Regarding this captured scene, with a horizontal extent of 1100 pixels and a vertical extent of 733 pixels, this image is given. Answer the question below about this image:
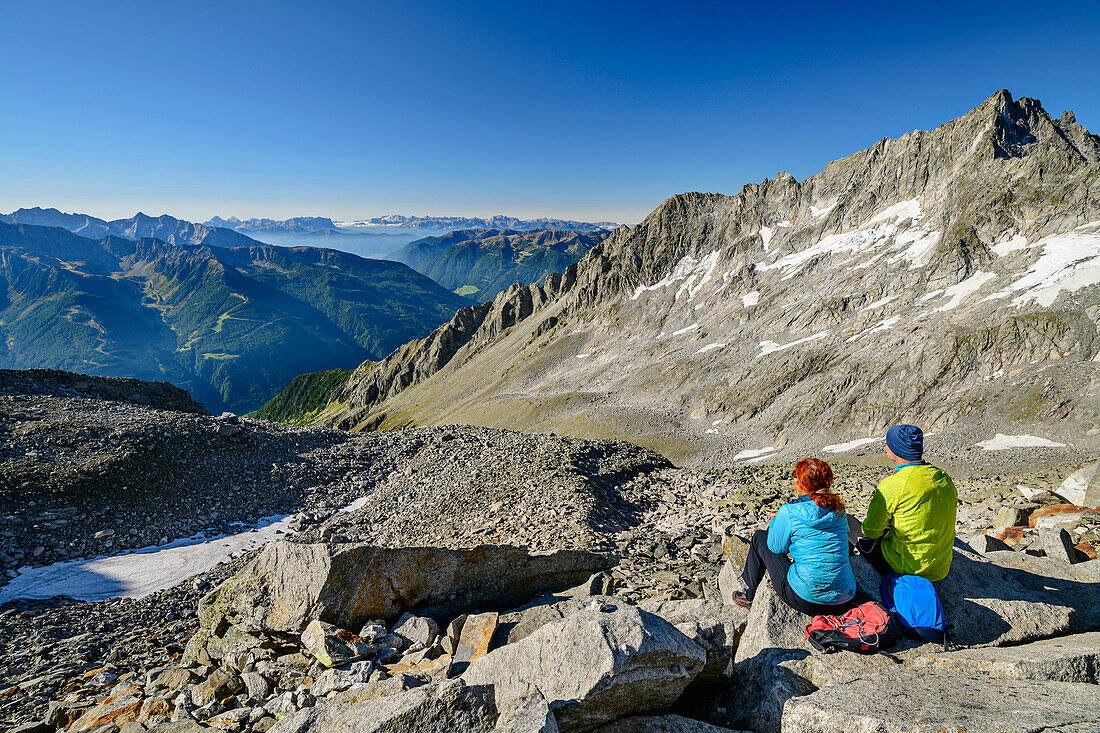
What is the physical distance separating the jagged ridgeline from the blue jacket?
162 feet

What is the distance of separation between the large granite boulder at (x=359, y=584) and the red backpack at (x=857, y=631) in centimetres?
671

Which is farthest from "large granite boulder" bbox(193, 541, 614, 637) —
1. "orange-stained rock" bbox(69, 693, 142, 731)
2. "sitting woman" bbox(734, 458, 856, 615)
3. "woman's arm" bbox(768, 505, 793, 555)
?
"sitting woman" bbox(734, 458, 856, 615)

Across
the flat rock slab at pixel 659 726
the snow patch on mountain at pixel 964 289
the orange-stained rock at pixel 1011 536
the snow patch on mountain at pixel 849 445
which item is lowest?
the snow patch on mountain at pixel 849 445

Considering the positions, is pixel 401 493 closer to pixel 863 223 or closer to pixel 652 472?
pixel 652 472

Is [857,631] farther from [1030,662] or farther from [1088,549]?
[1088,549]

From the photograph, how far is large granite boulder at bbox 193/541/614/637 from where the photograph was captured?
10148 mm

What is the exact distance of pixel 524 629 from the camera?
375 inches

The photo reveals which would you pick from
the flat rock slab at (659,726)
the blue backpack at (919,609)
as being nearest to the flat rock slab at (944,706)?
the flat rock slab at (659,726)

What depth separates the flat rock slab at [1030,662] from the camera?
5875mm

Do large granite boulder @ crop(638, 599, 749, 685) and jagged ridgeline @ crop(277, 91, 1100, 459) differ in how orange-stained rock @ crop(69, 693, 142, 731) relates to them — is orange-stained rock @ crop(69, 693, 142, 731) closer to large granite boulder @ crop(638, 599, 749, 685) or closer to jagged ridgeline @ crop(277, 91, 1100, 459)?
large granite boulder @ crop(638, 599, 749, 685)

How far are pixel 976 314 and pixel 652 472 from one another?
162 feet

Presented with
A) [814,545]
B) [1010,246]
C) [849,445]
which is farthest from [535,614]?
[1010,246]

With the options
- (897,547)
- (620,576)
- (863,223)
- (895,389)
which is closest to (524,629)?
(620,576)

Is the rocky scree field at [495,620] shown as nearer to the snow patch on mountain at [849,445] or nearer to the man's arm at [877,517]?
the man's arm at [877,517]
